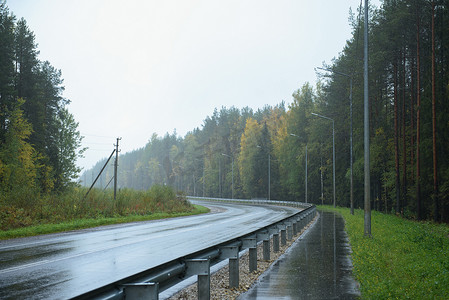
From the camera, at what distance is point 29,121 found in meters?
47.9

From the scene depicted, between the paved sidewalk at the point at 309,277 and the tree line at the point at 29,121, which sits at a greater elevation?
the tree line at the point at 29,121

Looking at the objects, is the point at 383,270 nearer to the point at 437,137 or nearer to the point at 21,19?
the point at 437,137

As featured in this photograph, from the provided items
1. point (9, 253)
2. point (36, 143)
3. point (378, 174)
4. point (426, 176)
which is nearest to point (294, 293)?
point (9, 253)

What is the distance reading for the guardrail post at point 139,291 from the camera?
173 inches

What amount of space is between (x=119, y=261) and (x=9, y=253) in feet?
12.5

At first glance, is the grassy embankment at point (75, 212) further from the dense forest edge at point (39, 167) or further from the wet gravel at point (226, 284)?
the wet gravel at point (226, 284)

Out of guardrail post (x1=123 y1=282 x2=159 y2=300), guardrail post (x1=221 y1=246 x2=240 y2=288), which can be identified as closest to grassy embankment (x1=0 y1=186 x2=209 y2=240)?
guardrail post (x1=221 y1=246 x2=240 y2=288)

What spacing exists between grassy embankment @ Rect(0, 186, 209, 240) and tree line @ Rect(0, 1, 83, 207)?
4.29m

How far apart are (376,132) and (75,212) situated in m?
30.0

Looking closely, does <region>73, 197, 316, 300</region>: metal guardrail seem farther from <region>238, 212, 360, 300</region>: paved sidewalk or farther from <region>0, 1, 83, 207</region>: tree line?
<region>0, 1, 83, 207</region>: tree line

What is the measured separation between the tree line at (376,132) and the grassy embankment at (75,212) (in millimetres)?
17238

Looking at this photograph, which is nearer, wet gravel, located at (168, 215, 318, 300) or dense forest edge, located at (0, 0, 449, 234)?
wet gravel, located at (168, 215, 318, 300)

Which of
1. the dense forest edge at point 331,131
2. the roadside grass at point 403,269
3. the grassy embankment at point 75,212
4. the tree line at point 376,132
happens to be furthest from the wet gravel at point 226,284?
the tree line at point 376,132

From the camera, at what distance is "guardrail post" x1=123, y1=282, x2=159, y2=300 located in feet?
14.4
